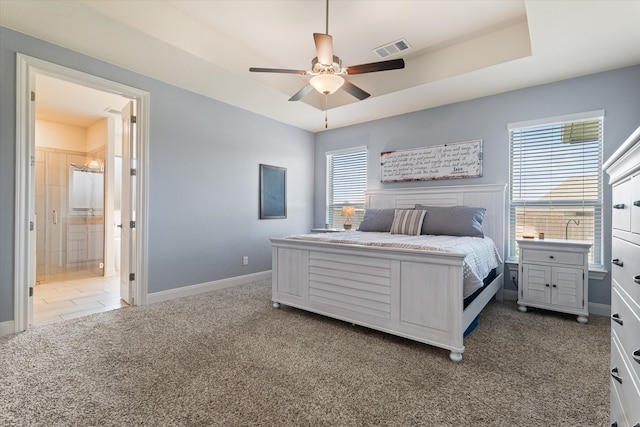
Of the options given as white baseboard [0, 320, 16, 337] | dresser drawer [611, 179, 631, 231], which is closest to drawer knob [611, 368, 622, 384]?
dresser drawer [611, 179, 631, 231]

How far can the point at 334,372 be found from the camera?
2.01m

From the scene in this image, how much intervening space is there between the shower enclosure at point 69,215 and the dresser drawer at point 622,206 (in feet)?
20.8

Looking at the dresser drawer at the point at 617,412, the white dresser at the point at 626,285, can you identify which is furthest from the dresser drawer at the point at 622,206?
the dresser drawer at the point at 617,412

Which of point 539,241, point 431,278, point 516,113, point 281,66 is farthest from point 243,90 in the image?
point 539,241

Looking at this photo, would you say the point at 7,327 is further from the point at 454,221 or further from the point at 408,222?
the point at 454,221

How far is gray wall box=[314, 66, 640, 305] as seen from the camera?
316 cm

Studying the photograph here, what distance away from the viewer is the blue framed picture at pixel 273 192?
4828 mm

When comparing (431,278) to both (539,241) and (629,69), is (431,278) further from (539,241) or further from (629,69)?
(629,69)

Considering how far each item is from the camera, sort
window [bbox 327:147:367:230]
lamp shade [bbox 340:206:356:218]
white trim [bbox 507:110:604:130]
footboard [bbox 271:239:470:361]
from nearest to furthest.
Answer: footboard [bbox 271:239:470:361] → white trim [bbox 507:110:604:130] → lamp shade [bbox 340:206:356:218] → window [bbox 327:147:367:230]

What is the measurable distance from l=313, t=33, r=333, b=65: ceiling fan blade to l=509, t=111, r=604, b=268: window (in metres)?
2.64

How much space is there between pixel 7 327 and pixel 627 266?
413 centimetres

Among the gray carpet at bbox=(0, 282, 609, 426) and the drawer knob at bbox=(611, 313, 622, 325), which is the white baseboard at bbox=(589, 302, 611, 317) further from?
the drawer knob at bbox=(611, 313, 622, 325)

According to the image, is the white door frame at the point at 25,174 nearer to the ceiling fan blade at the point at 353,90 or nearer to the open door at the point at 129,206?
the open door at the point at 129,206

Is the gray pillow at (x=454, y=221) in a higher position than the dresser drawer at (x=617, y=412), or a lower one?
higher
